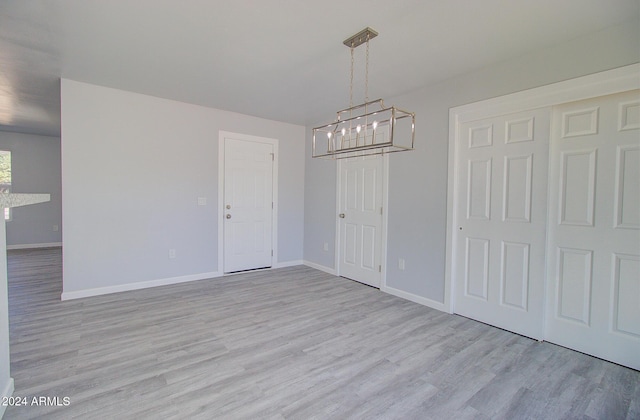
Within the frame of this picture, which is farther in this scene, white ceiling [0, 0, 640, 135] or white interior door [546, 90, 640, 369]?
white interior door [546, 90, 640, 369]

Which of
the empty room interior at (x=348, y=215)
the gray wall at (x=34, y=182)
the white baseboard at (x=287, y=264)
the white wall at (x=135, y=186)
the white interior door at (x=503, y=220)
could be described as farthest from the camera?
the gray wall at (x=34, y=182)

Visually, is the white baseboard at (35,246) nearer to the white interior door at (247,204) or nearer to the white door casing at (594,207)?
the white interior door at (247,204)

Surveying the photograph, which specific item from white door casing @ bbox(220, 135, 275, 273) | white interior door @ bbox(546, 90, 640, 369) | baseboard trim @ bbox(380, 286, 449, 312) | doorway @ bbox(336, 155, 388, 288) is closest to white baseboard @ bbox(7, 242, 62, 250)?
white door casing @ bbox(220, 135, 275, 273)

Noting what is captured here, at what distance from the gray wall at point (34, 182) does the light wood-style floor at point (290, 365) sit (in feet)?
14.2

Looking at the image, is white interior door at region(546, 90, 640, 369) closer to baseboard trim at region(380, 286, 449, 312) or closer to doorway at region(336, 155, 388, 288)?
baseboard trim at region(380, 286, 449, 312)

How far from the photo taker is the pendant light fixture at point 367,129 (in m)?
2.12

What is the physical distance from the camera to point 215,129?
445cm

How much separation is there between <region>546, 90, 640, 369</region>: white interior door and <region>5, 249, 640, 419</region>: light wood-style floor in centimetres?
24

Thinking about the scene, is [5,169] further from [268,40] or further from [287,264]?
[268,40]

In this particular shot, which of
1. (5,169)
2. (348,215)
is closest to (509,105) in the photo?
(348,215)

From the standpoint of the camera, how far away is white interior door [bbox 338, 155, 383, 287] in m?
4.11

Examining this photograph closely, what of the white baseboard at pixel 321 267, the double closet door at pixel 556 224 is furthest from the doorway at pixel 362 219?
the double closet door at pixel 556 224

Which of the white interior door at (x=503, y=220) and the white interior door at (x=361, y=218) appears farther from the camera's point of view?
the white interior door at (x=361, y=218)

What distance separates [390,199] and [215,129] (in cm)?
279
